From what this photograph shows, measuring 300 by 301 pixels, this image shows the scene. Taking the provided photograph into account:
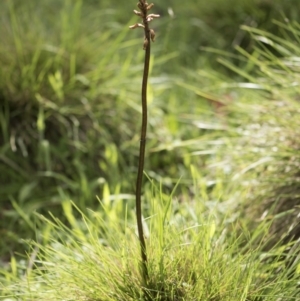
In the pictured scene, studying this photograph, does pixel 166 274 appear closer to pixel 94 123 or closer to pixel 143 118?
pixel 143 118

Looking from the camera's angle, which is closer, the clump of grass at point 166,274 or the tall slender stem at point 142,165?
the tall slender stem at point 142,165

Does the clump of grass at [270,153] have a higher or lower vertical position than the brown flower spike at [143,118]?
lower

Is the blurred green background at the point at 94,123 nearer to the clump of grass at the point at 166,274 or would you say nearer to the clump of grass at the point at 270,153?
the clump of grass at the point at 270,153

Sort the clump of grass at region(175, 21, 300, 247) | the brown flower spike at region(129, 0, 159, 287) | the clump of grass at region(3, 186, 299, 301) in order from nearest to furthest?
1. the brown flower spike at region(129, 0, 159, 287)
2. the clump of grass at region(3, 186, 299, 301)
3. the clump of grass at region(175, 21, 300, 247)

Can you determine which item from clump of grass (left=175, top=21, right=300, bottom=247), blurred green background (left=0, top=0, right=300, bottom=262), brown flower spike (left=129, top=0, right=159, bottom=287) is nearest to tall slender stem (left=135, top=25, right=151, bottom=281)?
brown flower spike (left=129, top=0, right=159, bottom=287)

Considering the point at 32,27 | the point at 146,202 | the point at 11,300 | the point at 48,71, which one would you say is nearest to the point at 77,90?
the point at 48,71

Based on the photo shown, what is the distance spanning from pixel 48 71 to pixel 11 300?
1.27 metres

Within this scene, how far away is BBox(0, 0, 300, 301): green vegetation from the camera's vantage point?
1.72 meters

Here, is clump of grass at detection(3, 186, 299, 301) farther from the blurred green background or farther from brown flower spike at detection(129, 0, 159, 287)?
the blurred green background

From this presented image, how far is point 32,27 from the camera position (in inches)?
122

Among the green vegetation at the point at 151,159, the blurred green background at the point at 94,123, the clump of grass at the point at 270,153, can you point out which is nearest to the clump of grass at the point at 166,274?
the green vegetation at the point at 151,159

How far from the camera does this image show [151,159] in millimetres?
2941

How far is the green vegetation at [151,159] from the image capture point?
172cm

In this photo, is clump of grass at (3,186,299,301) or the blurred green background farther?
the blurred green background
